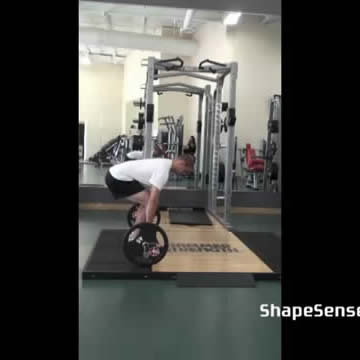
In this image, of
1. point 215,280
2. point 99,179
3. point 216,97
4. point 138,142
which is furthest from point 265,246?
point 99,179

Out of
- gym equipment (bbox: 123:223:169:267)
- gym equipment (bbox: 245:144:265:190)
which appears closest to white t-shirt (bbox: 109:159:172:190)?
gym equipment (bbox: 123:223:169:267)

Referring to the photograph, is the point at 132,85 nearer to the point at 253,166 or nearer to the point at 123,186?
the point at 253,166

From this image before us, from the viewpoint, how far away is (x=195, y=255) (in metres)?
3.27

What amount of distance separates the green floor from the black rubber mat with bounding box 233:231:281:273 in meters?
0.39

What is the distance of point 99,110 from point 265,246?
4.66 m

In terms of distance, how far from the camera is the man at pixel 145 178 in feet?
10.0

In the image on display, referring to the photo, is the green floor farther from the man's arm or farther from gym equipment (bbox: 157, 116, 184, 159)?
gym equipment (bbox: 157, 116, 184, 159)

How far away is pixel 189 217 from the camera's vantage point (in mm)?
5012

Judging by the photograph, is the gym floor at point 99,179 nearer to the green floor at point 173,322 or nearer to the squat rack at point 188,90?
the squat rack at point 188,90

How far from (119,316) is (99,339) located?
0.95 ft

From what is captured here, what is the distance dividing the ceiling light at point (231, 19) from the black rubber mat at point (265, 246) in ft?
13.6
